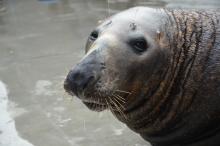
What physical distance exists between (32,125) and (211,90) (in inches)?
85.1

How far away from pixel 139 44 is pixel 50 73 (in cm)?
314

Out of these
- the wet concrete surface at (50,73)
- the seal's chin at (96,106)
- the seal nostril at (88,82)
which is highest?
the seal nostril at (88,82)

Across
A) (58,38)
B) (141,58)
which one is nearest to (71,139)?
(141,58)

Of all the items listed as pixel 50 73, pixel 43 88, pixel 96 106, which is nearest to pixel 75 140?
pixel 96 106

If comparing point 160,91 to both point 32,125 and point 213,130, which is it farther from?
point 32,125

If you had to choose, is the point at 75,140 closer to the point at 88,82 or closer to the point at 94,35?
the point at 94,35

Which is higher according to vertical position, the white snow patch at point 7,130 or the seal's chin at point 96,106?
the seal's chin at point 96,106

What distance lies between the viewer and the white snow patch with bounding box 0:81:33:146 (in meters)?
5.60

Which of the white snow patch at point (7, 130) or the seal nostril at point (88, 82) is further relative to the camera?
the white snow patch at point (7, 130)

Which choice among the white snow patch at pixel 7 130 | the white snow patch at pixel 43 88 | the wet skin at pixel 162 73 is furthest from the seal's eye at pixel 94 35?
the white snow patch at pixel 43 88

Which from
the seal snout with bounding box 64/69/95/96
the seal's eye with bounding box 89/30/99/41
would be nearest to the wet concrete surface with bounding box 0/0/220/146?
the seal's eye with bounding box 89/30/99/41

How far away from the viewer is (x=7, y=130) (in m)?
5.88

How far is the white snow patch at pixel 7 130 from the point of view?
560 cm

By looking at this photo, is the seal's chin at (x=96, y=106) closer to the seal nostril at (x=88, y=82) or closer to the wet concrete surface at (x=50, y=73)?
the seal nostril at (x=88, y=82)
